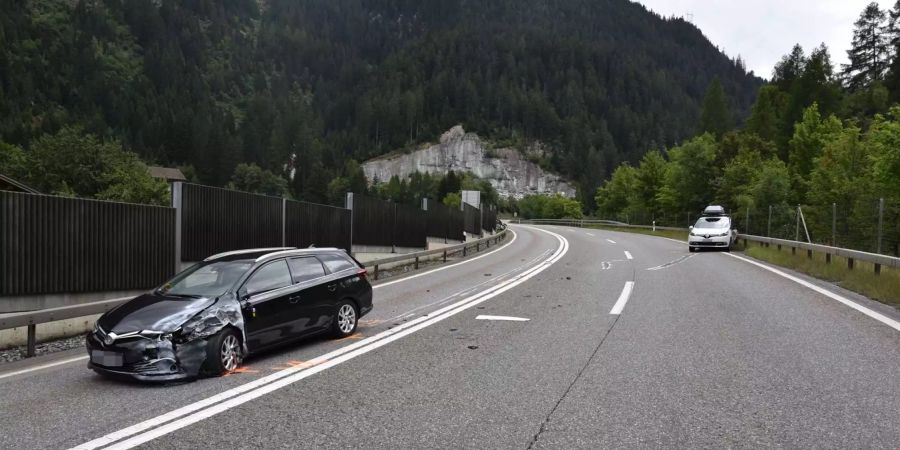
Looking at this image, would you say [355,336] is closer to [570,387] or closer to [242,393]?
[242,393]

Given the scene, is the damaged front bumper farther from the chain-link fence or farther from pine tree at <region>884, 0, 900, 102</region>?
pine tree at <region>884, 0, 900, 102</region>

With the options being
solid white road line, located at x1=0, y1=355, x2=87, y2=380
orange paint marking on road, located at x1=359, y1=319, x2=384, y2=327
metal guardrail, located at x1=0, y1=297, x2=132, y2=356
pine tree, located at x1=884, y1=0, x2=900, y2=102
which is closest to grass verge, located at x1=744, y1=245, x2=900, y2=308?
orange paint marking on road, located at x1=359, y1=319, x2=384, y2=327

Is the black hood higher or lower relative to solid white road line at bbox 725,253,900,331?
higher

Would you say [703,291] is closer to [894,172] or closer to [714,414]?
[714,414]

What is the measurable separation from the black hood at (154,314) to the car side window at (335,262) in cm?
232

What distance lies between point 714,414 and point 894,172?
34.3m

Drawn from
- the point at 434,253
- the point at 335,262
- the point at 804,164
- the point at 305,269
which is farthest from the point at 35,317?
the point at 804,164

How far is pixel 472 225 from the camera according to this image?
4797 centimetres

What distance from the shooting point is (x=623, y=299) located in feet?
41.0

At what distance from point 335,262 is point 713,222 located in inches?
956

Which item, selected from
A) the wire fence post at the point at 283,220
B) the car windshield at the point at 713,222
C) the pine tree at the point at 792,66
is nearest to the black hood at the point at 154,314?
the wire fence post at the point at 283,220

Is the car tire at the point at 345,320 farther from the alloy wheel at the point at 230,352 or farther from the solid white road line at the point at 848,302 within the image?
the solid white road line at the point at 848,302

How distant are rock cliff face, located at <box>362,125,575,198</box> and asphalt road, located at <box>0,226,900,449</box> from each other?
609 ft

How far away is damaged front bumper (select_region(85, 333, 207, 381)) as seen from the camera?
6332 millimetres
